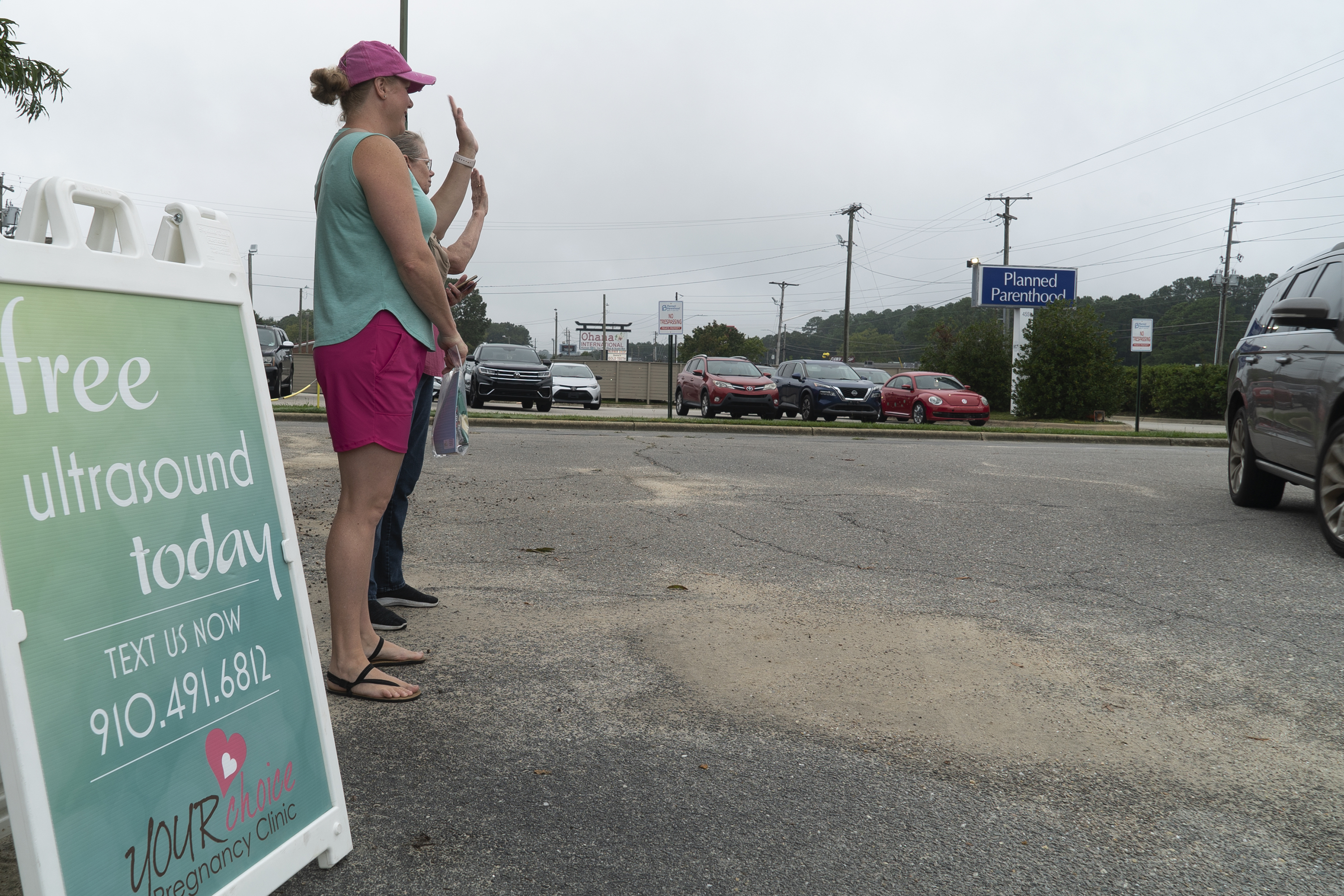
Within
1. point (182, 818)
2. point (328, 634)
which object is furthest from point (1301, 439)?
point (182, 818)

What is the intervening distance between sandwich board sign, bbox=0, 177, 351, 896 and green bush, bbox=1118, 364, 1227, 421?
3506cm

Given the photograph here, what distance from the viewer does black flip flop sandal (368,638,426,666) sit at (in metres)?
3.46

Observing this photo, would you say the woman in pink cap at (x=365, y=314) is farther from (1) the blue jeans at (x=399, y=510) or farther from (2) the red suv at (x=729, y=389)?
(2) the red suv at (x=729, y=389)

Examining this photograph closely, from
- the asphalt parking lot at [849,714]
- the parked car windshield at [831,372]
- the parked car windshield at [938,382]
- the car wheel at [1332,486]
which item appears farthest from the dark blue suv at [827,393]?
the car wheel at [1332,486]

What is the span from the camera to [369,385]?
3057 mm

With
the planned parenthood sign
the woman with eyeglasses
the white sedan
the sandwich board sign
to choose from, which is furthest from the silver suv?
the planned parenthood sign

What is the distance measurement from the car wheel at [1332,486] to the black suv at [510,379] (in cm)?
1897

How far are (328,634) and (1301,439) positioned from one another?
6218mm

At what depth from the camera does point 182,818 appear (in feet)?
6.07

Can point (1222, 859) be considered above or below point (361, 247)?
below

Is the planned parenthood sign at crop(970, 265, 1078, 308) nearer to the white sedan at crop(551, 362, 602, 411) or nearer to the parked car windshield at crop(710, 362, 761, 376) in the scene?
the parked car windshield at crop(710, 362, 761, 376)

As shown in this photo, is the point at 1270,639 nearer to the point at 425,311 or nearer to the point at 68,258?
the point at 425,311

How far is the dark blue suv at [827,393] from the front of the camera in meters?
24.3

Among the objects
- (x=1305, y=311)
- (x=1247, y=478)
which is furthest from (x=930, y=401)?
(x=1305, y=311)
